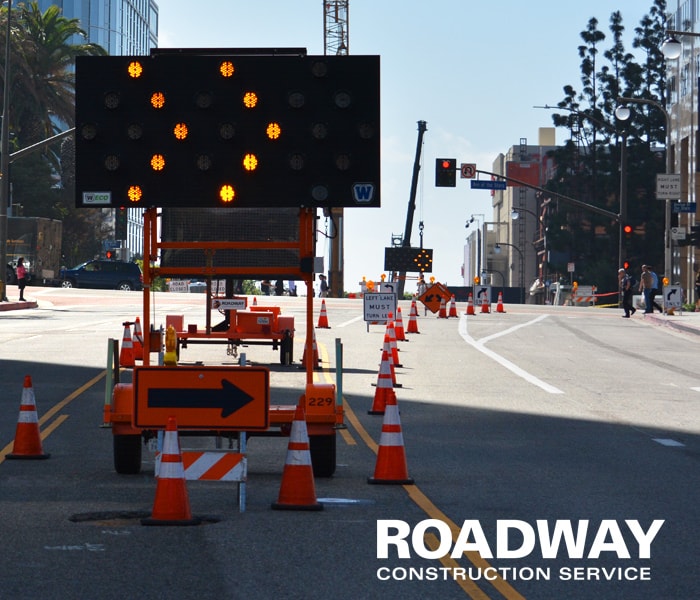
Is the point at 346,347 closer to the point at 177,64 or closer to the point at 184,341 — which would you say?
the point at 184,341

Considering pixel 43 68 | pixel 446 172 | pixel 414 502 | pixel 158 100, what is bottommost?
pixel 414 502

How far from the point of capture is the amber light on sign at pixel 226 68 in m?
12.2

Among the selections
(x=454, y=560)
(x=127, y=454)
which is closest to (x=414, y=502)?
(x=454, y=560)

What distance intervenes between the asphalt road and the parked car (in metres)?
53.7

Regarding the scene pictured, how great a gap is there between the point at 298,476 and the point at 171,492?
1106mm

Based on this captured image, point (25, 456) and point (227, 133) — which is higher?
point (227, 133)

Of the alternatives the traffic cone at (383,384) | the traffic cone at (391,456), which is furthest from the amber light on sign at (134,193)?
the traffic cone at (383,384)

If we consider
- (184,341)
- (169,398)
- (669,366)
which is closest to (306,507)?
(169,398)

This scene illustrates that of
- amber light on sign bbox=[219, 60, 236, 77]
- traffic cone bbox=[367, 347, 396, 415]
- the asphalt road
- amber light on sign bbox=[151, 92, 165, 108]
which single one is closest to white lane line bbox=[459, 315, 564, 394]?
the asphalt road

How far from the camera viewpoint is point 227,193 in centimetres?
1224

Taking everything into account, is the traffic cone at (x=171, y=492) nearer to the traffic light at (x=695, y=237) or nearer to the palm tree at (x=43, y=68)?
the traffic light at (x=695, y=237)

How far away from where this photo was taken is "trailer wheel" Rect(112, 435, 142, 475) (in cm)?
1203

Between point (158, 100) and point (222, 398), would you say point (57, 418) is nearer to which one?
point (158, 100)

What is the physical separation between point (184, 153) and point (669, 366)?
17251mm
